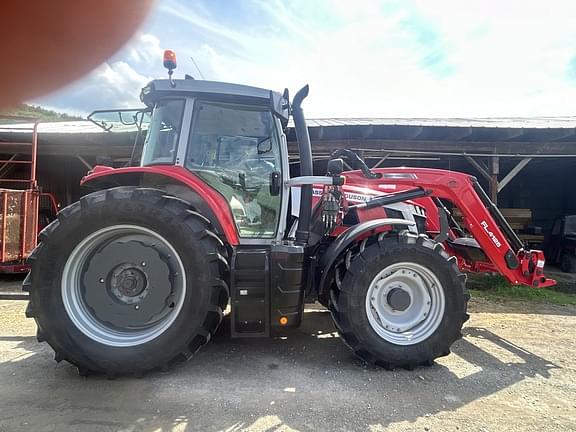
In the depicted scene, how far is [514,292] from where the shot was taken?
19.9ft

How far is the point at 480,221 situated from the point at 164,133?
10.2ft

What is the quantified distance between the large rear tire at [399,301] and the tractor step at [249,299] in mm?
596

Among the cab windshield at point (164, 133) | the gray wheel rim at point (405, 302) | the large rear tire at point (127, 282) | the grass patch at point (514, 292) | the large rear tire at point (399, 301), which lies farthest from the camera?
the grass patch at point (514, 292)

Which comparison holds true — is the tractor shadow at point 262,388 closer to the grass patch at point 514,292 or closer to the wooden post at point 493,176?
the grass patch at point 514,292

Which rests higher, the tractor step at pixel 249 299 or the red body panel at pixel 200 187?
the red body panel at pixel 200 187

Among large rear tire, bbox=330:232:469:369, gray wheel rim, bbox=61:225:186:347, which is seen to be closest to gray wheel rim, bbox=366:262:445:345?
large rear tire, bbox=330:232:469:369

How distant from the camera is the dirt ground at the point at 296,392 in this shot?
2.29m

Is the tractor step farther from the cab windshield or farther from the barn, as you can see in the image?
→ the barn

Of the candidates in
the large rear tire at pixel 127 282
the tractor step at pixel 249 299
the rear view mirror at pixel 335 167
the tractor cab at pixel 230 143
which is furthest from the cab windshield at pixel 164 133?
the rear view mirror at pixel 335 167

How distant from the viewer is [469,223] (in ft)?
12.0

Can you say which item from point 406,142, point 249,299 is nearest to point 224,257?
point 249,299

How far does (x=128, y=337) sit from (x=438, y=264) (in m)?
2.56

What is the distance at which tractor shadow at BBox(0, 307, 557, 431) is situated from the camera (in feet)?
7.55

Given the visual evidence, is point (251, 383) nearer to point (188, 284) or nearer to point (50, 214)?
point (188, 284)
